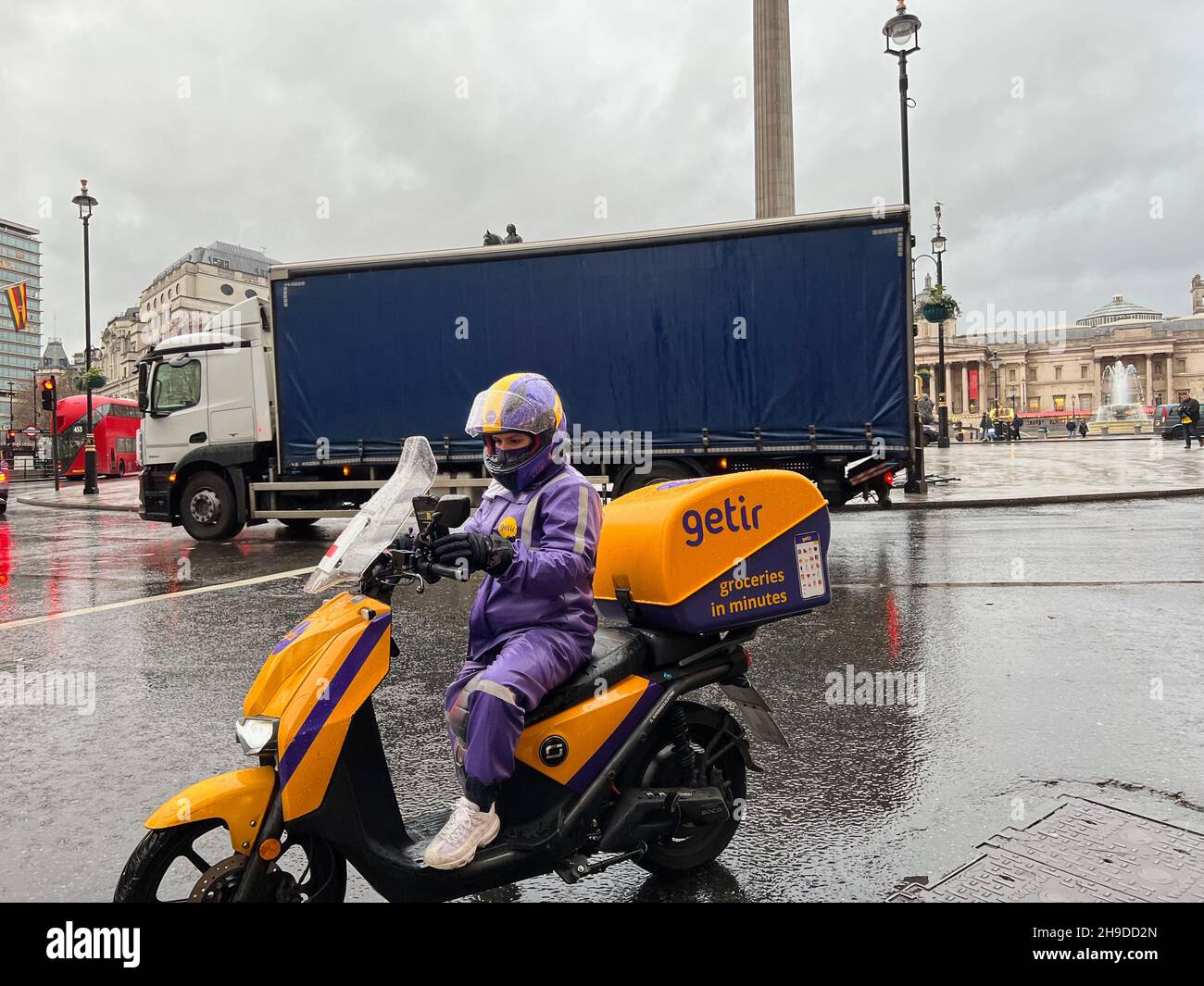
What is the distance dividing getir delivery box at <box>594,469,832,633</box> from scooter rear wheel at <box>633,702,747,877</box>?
0.37m

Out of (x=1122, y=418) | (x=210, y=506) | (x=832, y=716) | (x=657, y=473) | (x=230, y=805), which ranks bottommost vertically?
(x=832, y=716)

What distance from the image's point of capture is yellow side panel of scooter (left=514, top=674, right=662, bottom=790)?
9.20 feet

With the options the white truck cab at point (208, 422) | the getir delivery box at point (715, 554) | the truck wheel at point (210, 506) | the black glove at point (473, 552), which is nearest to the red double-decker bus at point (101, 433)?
the white truck cab at point (208, 422)

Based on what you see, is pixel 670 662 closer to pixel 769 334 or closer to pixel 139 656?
pixel 139 656

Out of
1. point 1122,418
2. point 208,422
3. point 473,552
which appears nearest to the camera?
point 473,552

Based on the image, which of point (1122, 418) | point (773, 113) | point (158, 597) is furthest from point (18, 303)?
point (1122, 418)

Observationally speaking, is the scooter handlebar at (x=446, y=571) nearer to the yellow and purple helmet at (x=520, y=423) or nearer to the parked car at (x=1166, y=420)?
the yellow and purple helmet at (x=520, y=423)

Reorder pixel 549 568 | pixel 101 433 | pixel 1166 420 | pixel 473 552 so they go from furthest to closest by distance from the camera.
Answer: pixel 1166 420, pixel 101 433, pixel 549 568, pixel 473 552

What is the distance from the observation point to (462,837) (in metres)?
2.64

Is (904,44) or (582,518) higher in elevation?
(904,44)

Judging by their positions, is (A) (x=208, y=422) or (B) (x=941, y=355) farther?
(B) (x=941, y=355)

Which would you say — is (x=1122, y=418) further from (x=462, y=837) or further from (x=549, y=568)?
(x=462, y=837)

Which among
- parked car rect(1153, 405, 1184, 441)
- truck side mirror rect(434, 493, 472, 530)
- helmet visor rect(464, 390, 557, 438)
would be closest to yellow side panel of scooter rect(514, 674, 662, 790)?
truck side mirror rect(434, 493, 472, 530)

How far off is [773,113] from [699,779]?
2884 cm
